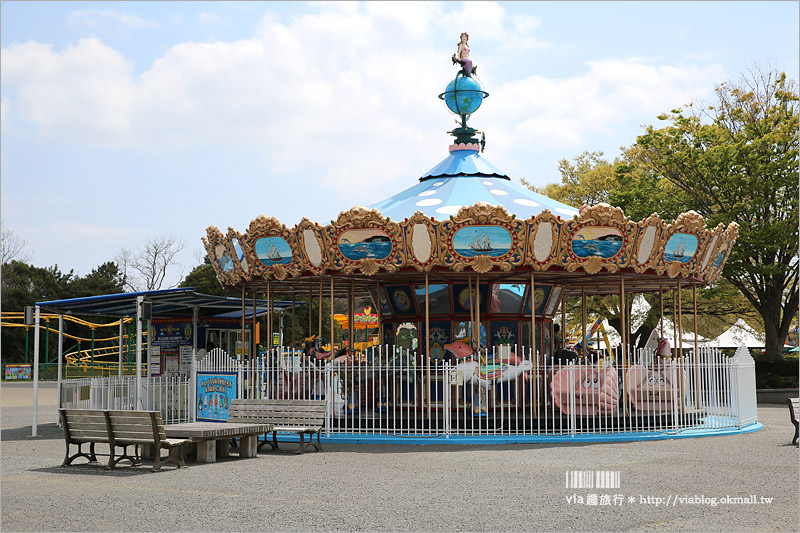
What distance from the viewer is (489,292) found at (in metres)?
17.5

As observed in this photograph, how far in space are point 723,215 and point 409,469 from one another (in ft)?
66.9

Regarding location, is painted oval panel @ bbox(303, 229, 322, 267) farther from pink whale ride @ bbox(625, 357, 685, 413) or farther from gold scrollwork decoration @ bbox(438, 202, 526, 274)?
pink whale ride @ bbox(625, 357, 685, 413)

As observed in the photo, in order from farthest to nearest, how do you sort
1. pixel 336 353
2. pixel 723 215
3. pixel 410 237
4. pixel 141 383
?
1. pixel 723 215
2. pixel 336 353
3. pixel 141 383
4. pixel 410 237

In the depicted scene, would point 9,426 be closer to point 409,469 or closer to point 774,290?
point 409,469

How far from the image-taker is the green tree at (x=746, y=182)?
27.2 meters

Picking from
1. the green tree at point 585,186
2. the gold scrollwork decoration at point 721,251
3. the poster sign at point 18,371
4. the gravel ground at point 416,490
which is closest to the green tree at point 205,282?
the poster sign at point 18,371

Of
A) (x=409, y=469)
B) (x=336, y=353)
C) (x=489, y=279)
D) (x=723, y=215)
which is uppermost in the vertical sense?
(x=723, y=215)

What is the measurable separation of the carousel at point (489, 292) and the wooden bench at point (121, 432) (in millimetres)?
3843

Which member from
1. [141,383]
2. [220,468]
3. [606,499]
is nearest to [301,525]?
[606,499]

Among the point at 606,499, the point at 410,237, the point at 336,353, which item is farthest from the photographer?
the point at 336,353

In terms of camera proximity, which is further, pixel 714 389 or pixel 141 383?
pixel 141 383

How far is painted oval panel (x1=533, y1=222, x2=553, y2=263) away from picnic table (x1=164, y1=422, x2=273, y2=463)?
5625 mm

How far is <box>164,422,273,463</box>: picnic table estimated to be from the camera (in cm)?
1103

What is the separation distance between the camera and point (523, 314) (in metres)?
17.8
